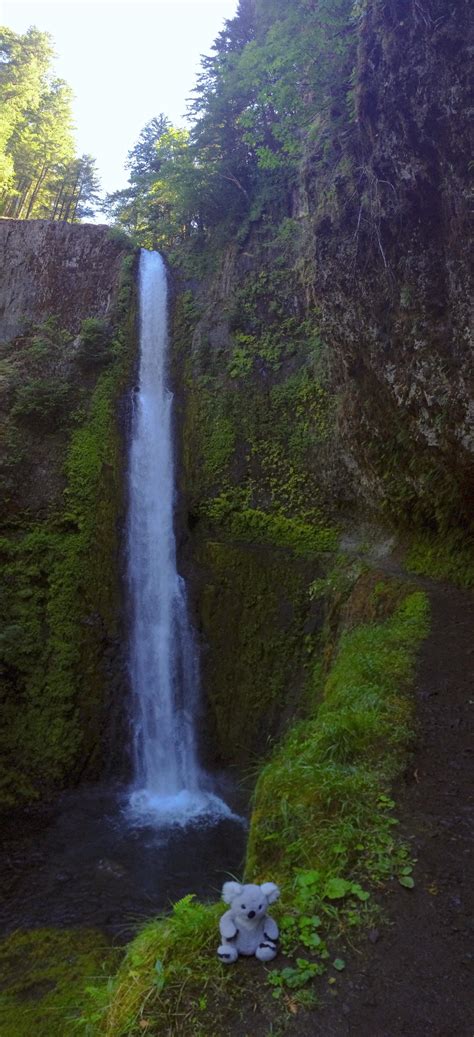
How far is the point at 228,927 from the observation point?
7.89ft

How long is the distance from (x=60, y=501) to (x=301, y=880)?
379 inches

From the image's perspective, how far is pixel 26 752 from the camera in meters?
9.24

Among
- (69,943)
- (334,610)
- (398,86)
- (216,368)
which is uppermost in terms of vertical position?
(398,86)

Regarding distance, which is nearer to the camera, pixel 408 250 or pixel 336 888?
pixel 336 888

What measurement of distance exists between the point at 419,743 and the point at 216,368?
1013cm

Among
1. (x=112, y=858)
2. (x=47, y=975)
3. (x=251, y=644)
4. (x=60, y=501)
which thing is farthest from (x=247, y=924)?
(x=60, y=501)

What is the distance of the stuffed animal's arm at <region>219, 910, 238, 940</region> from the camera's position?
2.39m

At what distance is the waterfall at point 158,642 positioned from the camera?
29.5ft

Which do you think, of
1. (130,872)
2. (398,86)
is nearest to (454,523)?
(398,86)

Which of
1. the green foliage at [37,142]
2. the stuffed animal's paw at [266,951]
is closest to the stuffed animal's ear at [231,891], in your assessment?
the stuffed animal's paw at [266,951]

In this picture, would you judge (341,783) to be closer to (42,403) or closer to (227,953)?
(227,953)

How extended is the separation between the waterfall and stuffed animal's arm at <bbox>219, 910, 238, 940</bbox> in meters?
6.22

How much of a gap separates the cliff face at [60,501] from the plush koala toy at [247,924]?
7.64m

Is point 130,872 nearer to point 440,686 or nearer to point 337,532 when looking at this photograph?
point 440,686
